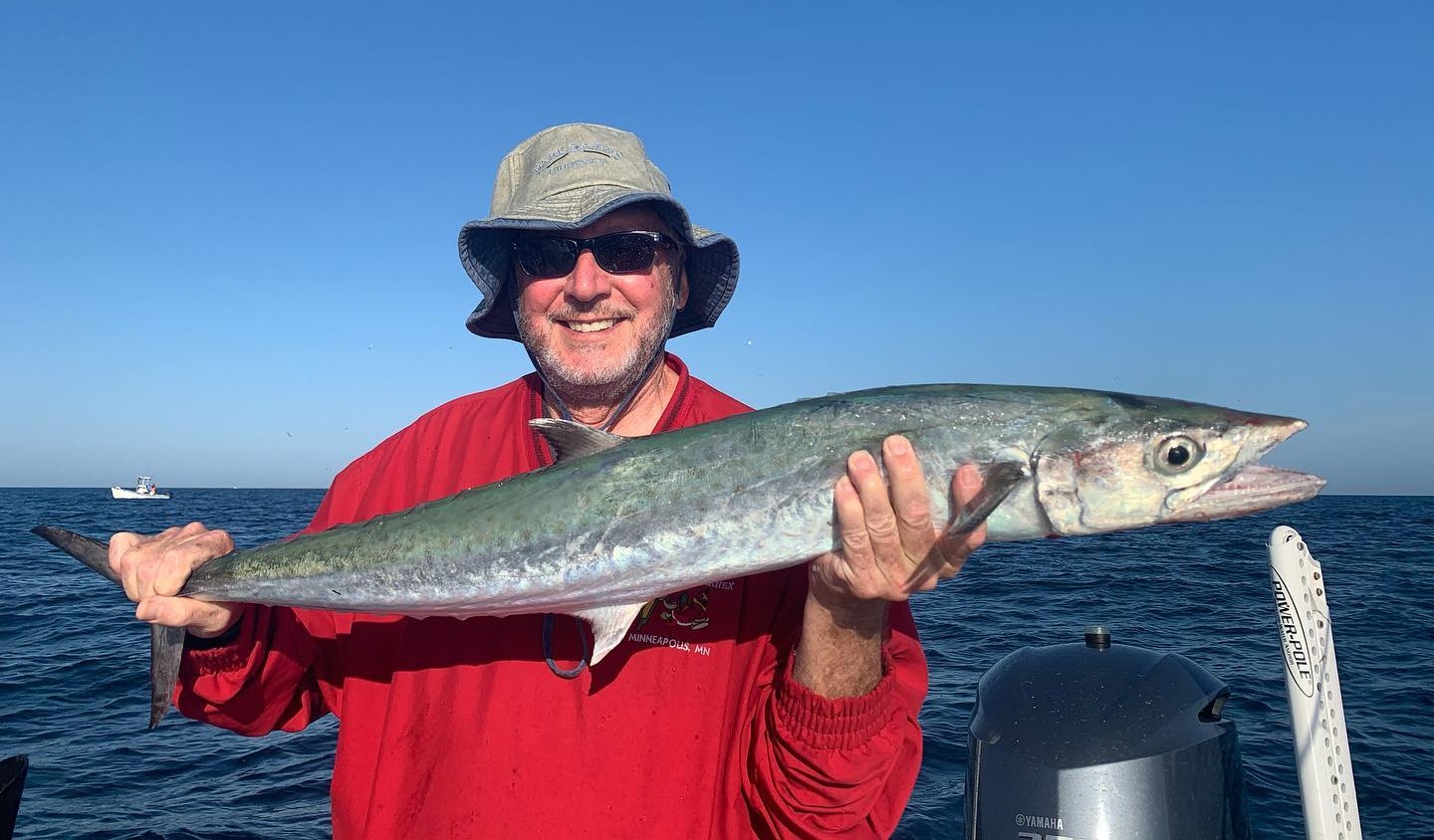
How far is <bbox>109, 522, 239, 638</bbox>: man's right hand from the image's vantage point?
3.14m

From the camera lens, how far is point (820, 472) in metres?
2.90

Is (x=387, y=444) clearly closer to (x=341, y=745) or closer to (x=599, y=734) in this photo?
(x=341, y=745)

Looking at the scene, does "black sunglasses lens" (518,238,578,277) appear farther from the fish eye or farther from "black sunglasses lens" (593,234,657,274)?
the fish eye

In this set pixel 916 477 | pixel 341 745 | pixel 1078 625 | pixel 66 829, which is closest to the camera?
pixel 916 477

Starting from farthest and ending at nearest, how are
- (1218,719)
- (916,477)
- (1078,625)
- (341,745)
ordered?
(1078,625) → (1218,719) → (341,745) → (916,477)

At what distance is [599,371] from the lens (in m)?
3.54

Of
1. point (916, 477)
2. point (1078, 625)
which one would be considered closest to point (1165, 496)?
point (916, 477)

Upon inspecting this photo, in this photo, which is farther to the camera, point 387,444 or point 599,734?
point 387,444

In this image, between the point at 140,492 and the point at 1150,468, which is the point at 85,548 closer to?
the point at 1150,468

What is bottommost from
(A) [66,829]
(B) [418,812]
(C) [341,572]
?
(A) [66,829]

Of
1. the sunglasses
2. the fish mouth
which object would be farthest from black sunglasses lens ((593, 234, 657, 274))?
the fish mouth

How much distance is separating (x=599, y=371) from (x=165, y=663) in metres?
2.00

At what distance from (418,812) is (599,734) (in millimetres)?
714

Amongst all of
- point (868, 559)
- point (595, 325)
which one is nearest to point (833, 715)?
point (868, 559)
